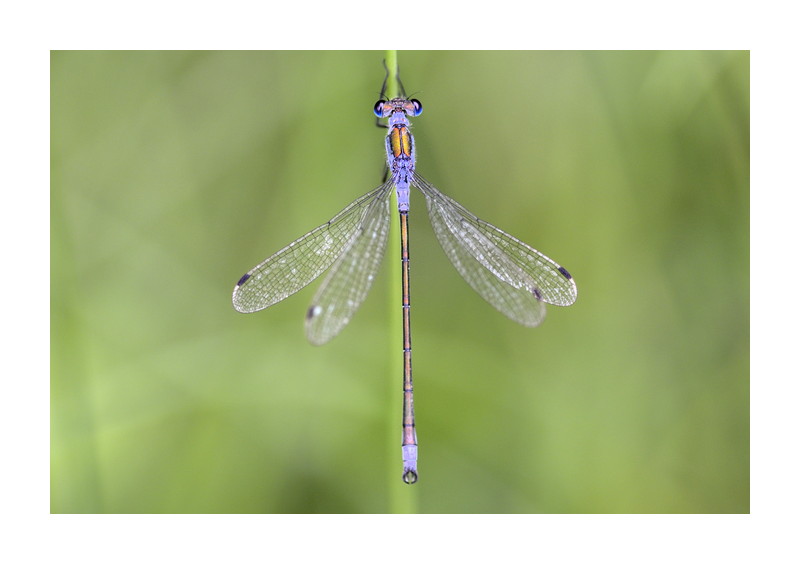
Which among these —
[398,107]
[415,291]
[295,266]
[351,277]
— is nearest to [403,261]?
[415,291]

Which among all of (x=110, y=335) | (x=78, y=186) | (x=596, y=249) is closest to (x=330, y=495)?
(x=110, y=335)

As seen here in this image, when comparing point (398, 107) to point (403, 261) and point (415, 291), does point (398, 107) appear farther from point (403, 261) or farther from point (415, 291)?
point (415, 291)

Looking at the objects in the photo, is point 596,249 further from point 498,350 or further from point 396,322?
point 396,322

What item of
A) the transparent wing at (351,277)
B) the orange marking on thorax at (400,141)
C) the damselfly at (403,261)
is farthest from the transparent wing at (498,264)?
the transparent wing at (351,277)

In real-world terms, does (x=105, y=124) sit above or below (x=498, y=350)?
above

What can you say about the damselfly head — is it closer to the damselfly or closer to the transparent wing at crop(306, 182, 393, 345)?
the damselfly

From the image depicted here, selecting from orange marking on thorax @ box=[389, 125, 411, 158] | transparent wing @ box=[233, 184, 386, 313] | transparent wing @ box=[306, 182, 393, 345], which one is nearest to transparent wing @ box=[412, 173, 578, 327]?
orange marking on thorax @ box=[389, 125, 411, 158]
